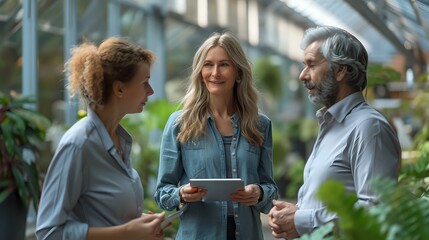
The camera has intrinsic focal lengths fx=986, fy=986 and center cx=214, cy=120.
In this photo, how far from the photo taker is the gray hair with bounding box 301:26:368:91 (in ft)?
13.8

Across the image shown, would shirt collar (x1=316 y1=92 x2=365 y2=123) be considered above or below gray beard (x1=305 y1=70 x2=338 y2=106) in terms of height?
below

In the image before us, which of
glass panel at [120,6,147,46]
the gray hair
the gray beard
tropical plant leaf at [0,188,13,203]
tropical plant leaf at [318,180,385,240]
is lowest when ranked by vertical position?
tropical plant leaf at [0,188,13,203]

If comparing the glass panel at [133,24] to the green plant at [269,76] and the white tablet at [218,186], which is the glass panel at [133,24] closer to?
the green plant at [269,76]

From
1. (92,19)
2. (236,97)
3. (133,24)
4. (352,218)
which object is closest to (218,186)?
(236,97)

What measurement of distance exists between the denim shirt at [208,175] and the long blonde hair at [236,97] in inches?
1.9

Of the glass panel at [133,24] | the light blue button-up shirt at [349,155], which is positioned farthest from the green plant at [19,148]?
the glass panel at [133,24]

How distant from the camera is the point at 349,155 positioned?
406 cm

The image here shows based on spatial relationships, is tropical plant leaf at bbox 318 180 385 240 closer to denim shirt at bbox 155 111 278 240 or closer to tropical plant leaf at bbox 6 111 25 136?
denim shirt at bbox 155 111 278 240

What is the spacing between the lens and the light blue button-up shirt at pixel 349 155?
393cm

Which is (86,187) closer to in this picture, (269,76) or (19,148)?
(19,148)

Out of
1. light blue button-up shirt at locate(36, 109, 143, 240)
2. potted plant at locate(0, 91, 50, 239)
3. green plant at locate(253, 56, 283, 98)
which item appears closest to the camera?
light blue button-up shirt at locate(36, 109, 143, 240)

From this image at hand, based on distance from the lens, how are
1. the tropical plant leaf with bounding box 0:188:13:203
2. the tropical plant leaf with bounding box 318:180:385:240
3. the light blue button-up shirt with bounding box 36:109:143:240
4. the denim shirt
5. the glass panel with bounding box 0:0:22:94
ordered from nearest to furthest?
the tropical plant leaf with bounding box 318:180:385:240, the light blue button-up shirt with bounding box 36:109:143:240, the denim shirt, the tropical plant leaf with bounding box 0:188:13:203, the glass panel with bounding box 0:0:22:94

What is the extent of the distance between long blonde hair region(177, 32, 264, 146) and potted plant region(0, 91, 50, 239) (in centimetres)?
282

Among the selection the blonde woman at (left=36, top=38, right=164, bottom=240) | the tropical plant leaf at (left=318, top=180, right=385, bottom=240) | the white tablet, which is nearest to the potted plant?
the white tablet
